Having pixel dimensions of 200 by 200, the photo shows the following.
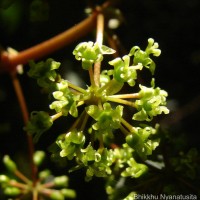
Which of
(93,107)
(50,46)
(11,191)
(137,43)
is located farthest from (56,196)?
(137,43)

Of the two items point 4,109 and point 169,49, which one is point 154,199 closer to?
point 4,109

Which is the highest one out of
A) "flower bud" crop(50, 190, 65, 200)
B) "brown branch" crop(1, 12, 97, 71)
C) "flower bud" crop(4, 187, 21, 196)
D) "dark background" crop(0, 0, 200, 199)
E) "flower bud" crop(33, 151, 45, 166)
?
"dark background" crop(0, 0, 200, 199)

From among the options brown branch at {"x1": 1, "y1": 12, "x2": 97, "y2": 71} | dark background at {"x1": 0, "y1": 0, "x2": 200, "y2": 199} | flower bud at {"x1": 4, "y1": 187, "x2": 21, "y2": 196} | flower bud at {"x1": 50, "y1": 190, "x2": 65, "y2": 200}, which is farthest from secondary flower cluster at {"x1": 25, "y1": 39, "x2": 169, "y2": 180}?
dark background at {"x1": 0, "y1": 0, "x2": 200, "y2": 199}

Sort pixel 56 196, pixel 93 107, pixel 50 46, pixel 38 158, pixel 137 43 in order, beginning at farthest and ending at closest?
pixel 137 43
pixel 50 46
pixel 38 158
pixel 56 196
pixel 93 107

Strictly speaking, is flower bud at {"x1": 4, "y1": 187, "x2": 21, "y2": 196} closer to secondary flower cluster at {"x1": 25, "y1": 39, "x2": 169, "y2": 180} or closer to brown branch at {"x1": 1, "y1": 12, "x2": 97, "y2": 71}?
secondary flower cluster at {"x1": 25, "y1": 39, "x2": 169, "y2": 180}

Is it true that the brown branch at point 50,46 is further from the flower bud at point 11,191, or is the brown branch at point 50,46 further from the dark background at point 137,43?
the flower bud at point 11,191

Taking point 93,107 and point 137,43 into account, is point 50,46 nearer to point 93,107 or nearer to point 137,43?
point 93,107

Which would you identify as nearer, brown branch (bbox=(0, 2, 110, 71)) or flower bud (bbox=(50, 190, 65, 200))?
flower bud (bbox=(50, 190, 65, 200))

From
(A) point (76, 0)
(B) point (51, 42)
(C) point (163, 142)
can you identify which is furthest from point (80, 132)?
(A) point (76, 0)
